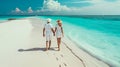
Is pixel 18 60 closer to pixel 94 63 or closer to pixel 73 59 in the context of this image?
pixel 73 59

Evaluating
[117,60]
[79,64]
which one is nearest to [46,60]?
[79,64]

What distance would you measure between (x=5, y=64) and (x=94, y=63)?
10.7 ft

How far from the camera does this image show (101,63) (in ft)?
22.0

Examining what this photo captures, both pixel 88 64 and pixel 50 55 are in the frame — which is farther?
pixel 50 55

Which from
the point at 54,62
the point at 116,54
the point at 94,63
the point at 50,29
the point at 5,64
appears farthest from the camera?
the point at 116,54

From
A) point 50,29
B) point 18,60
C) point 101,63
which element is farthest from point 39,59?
point 101,63

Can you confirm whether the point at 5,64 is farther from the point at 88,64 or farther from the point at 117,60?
the point at 117,60

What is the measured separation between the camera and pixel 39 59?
643 centimetres

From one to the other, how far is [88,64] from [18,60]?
8.38ft

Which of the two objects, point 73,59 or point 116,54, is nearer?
point 73,59

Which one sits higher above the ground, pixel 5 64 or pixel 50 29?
pixel 50 29

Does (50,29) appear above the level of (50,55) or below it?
above

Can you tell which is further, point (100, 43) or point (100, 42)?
point (100, 42)

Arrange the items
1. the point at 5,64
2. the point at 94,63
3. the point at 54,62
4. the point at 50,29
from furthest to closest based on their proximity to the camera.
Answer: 1. the point at 50,29
2. the point at 94,63
3. the point at 54,62
4. the point at 5,64
